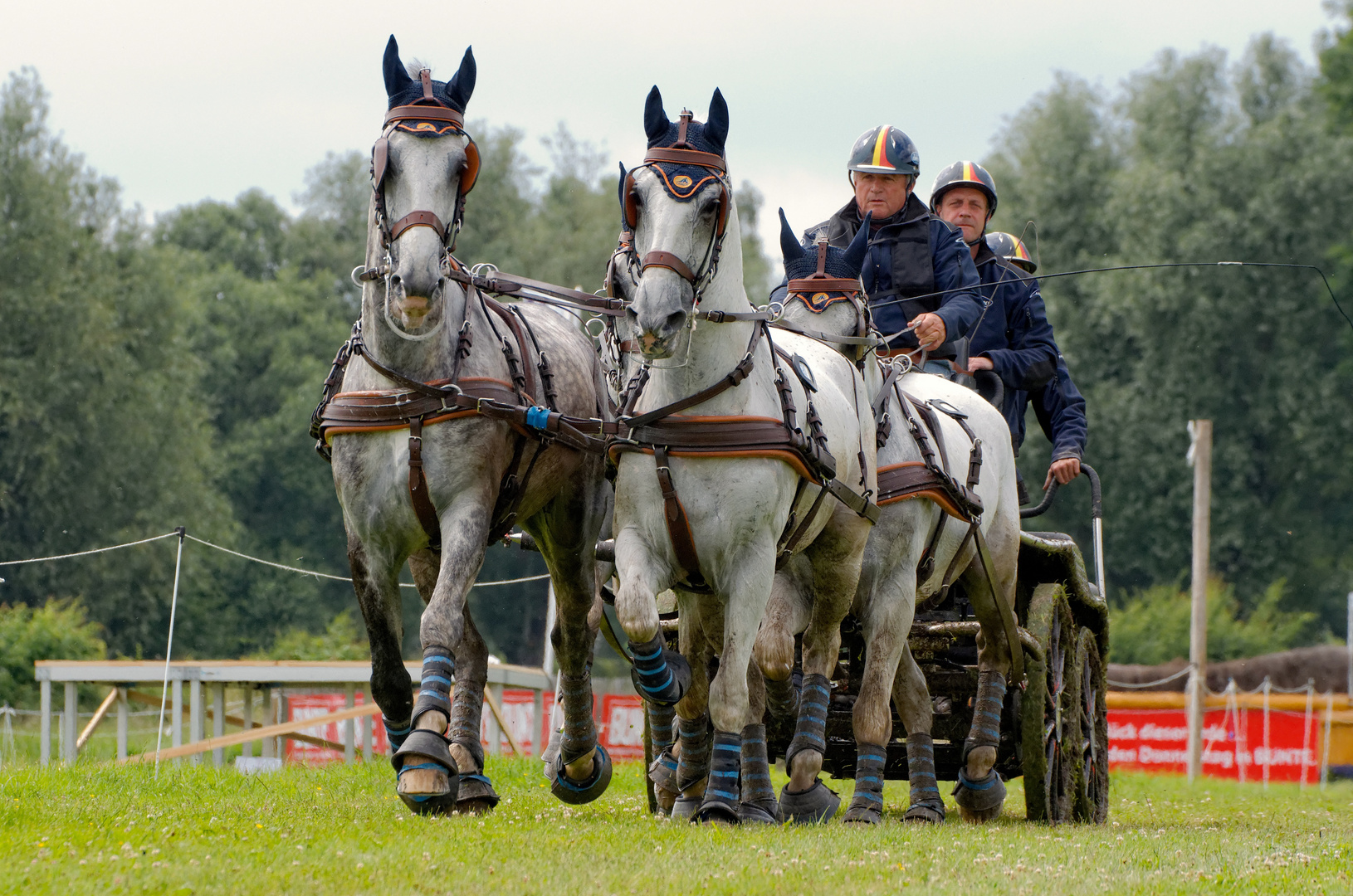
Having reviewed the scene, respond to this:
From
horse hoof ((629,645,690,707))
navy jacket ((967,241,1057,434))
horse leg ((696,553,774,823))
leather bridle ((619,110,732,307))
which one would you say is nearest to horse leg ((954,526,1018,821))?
navy jacket ((967,241,1057,434))

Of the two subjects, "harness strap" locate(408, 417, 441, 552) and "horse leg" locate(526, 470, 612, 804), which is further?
"horse leg" locate(526, 470, 612, 804)

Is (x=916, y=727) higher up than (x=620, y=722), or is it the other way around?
(x=916, y=727)

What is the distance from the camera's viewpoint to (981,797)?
8789mm

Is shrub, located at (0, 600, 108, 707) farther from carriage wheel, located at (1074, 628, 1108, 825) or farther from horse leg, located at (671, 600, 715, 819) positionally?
horse leg, located at (671, 600, 715, 819)

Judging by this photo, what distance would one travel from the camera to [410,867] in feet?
17.2

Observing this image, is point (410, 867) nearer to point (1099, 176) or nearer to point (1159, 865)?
point (1159, 865)

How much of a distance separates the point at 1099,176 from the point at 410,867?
38270mm

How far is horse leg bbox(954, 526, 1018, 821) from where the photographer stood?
28.4 feet

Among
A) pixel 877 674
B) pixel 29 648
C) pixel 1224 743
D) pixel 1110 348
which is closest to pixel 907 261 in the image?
pixel 877 674

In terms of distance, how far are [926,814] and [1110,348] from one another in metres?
33.1

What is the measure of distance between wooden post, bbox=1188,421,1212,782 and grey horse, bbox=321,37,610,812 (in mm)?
16894

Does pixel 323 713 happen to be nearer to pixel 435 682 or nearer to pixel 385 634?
pixel 385 634

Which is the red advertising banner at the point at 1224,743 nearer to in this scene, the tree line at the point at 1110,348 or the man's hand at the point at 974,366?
the tree line at the point at 1110,348

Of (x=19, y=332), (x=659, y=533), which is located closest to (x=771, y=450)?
(x=659, y=533)
